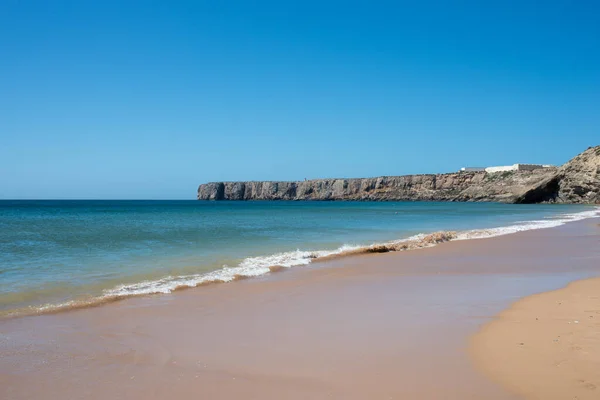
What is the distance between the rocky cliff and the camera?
78.9 meters

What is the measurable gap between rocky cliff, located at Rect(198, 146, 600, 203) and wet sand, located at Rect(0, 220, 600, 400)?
81992 millimetres

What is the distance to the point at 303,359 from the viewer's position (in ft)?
16.0

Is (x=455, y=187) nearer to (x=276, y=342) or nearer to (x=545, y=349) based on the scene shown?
(x=545, y=349)

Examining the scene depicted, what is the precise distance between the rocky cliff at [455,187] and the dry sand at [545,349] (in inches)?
3286

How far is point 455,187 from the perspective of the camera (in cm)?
12938

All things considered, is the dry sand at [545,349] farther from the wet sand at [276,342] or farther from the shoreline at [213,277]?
the shoreline at [213,277]

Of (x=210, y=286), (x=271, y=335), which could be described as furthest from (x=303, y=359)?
(x=210, y=286)

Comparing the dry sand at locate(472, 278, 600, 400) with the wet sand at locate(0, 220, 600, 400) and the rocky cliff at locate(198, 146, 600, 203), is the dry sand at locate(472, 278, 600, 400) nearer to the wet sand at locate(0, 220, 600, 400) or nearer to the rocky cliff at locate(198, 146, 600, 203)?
the wet sand at locate(0, 220, 600, 400)

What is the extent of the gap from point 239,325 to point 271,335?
0.75 m

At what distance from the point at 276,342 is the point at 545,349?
3155mm

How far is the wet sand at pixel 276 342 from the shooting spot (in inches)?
166

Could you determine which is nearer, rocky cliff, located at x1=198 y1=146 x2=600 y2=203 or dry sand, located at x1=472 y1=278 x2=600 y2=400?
dry sand, located at x1=472 y1=278 x2=600 y2=400

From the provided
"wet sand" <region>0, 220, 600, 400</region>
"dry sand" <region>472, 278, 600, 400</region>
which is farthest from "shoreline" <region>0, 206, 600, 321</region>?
"dry sand" <region>472, 278, 600, 400</region>

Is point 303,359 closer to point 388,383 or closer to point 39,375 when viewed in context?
point 388,383
